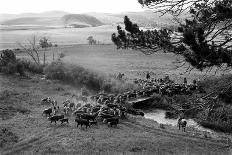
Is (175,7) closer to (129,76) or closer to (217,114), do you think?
(217,114)

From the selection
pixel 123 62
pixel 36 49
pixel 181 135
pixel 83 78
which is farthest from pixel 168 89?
pixel 36 49

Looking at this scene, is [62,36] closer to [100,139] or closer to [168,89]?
[168,89]

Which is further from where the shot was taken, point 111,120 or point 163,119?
point 163,119

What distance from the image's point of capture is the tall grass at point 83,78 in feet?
111

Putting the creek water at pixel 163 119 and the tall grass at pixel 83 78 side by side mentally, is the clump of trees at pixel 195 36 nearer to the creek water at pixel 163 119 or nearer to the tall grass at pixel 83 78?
the creek water at pixel 163 119

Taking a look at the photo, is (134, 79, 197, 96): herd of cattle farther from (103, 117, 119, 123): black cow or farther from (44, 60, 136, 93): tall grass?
(103, 117, 119, 123): black cow

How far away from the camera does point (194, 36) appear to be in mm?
10406

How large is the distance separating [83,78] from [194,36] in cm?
2647

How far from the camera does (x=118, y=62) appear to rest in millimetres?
50094

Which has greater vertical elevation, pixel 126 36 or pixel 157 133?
pixel 126 36

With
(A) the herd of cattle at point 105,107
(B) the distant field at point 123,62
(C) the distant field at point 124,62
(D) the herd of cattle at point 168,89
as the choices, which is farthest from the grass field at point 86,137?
(B) the distant field at point 123,62

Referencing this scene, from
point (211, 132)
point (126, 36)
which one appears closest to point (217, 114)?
point (211, 132)

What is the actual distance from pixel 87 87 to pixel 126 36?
2165cm

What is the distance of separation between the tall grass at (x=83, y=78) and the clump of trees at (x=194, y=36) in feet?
61.2
